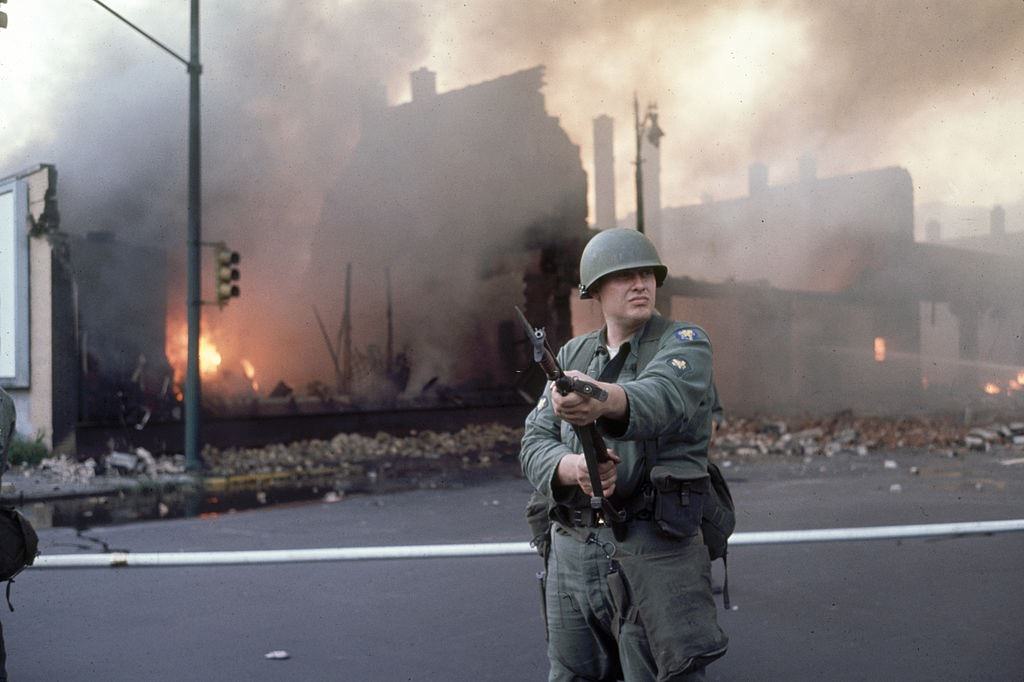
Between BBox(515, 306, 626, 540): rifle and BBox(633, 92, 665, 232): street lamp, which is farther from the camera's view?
BBox(633, 92, 665, 232): street lamp

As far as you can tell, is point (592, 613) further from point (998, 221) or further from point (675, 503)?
point (998, 221)

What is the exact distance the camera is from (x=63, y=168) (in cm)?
1630

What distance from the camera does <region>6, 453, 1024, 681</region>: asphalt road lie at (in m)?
3.99

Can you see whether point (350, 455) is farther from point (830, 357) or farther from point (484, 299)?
point (830, 357)

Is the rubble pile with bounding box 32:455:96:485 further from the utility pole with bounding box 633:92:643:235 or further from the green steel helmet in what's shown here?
the green steel helmet

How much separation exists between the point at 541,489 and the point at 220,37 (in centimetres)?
2136

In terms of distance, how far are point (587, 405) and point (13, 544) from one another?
2.13 m

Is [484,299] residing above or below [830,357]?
above

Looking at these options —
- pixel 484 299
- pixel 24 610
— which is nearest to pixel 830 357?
pixel 484 299

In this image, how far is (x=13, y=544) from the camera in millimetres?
3033

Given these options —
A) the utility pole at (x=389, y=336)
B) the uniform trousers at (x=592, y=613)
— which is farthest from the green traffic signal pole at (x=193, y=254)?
the uniform trousers at (x=592, y=613)

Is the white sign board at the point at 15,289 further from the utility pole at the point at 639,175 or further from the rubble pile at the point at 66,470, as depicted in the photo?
the utility pole at the point at 639,175

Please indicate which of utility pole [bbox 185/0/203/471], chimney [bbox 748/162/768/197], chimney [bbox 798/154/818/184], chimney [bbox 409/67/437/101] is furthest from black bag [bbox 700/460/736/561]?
chimney [bbox 748/162/768/197]

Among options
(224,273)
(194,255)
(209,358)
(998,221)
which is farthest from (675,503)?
(209,358)
